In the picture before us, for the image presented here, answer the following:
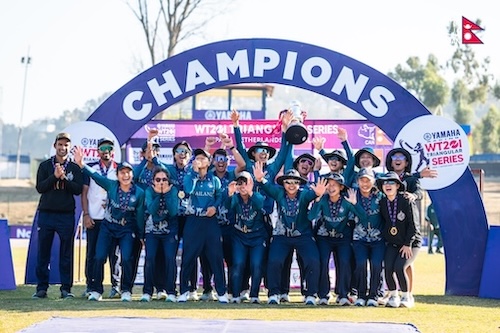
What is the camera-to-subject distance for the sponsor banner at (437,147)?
1337 centimetres

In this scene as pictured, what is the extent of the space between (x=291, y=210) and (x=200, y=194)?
3.52 feet

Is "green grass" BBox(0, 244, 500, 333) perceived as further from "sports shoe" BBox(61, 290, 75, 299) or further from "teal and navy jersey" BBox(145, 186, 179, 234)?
"teal and navy jersey" BBox(145, 186, 179, 234)

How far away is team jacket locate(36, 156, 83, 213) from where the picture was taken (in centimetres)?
1230

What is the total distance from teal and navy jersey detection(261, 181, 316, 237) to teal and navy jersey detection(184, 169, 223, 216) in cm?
58

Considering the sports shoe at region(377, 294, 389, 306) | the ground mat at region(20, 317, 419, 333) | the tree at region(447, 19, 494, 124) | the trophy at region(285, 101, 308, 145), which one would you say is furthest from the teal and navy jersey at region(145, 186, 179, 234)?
the tree at region(447, 19, 494, 124)

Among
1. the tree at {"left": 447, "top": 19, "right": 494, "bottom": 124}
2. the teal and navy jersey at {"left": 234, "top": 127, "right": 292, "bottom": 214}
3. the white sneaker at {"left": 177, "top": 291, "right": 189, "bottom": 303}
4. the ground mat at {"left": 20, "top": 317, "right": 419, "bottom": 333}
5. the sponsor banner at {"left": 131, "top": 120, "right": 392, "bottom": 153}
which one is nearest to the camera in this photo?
the ground mat at {"left": 20, "top": 317, "right": 419, "bottom": 333}

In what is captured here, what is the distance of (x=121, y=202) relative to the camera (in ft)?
39.8

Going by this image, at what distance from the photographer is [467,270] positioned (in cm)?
1356

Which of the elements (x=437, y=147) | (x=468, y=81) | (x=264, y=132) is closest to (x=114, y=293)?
(x=437, y=147)

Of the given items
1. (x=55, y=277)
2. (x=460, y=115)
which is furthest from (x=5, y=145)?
(x=55, y=277)

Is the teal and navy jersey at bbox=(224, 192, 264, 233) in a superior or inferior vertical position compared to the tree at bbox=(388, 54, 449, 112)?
inferior

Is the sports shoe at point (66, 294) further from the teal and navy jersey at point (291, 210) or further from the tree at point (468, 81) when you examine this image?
the tree at point (468, 81)

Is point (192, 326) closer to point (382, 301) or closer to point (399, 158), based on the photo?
point (382, 301)

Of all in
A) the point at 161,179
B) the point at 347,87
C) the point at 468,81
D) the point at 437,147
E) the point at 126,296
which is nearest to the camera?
the point at 161,179
